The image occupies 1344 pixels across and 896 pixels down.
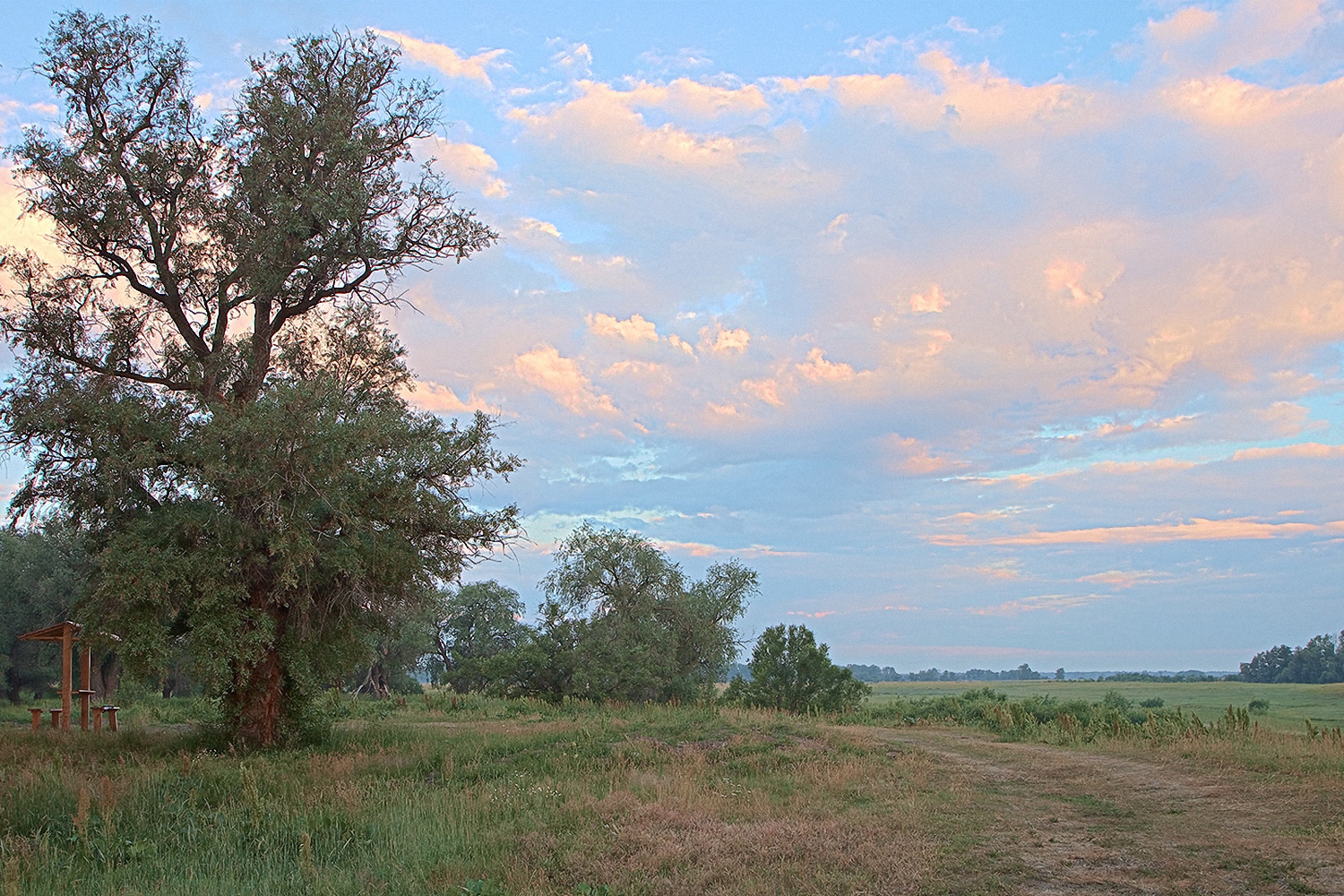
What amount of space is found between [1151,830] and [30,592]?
147ft

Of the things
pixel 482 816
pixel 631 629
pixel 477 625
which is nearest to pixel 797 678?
pixel 631 629

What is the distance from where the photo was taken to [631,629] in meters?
34.8

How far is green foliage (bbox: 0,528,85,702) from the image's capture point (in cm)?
3897

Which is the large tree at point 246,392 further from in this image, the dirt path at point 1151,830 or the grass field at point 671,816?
the dirt path at point 1151,830

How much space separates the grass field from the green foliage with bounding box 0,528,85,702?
24.8 meters

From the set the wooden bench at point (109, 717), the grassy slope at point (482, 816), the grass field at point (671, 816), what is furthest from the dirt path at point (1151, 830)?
the wooden bench at point (109, 717)

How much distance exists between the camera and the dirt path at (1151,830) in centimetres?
845

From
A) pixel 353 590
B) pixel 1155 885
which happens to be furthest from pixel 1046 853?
pixel 353 590

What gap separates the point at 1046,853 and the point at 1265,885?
1965mm

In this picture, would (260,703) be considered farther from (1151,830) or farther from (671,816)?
(1151,830)

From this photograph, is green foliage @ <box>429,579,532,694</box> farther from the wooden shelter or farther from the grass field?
the grass field

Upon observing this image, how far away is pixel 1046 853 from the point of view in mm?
9469

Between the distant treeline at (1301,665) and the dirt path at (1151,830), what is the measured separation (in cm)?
7555

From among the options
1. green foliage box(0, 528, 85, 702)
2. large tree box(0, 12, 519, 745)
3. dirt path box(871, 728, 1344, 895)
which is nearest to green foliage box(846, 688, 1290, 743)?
dirt path box(871, 728, 1344, 895)
